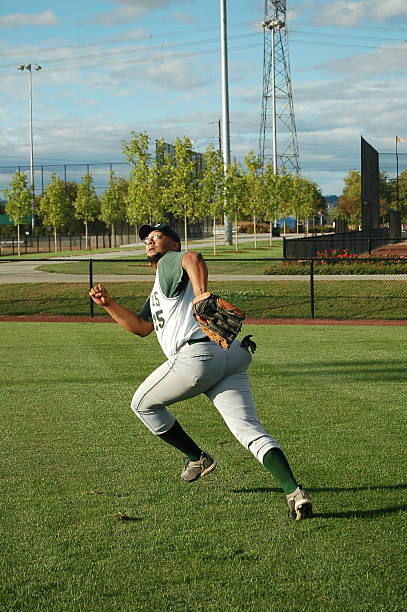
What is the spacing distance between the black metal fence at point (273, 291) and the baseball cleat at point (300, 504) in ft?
41.9

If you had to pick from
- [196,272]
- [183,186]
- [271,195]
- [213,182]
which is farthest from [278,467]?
[271,195]

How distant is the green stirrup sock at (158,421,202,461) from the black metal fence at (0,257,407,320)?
39.2ft

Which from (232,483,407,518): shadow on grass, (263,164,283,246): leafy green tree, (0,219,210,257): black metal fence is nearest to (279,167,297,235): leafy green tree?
(263,164,283,246): leafy green tree

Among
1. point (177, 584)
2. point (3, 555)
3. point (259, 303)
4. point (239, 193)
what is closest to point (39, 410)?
point (3, 555)

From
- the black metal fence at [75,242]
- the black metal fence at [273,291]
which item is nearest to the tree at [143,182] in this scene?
the black metal fence at [273,291]

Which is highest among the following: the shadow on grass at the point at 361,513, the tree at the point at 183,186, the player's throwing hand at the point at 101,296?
the tree at the point at 183,186

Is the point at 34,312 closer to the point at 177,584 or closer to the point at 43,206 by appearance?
the point at 177,584

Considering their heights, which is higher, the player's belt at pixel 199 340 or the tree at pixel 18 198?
the tree at pixel 18 198

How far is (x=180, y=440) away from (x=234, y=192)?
4039 cm

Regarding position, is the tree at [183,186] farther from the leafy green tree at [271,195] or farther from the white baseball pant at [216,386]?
the white baseball pant at [216,386]

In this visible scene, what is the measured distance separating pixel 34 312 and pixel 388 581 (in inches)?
686

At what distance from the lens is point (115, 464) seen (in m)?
5.81

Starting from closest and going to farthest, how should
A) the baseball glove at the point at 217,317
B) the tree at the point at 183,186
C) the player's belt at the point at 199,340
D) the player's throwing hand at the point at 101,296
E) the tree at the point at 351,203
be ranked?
the baseball glove at the point at 217,317, the player's belt at the point at 199,340, the player's throwing hand at the point at 101,296, the tree at the point at 183,186, the tree at the point at 351,203

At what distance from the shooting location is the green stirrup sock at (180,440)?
4.91 m
